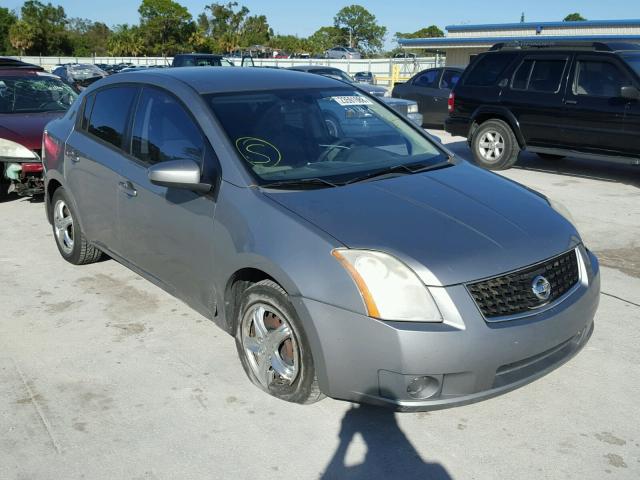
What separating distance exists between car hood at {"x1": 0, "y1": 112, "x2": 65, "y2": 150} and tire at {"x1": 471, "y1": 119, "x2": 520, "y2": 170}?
6.42 meters

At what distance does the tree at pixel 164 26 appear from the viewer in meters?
81.2

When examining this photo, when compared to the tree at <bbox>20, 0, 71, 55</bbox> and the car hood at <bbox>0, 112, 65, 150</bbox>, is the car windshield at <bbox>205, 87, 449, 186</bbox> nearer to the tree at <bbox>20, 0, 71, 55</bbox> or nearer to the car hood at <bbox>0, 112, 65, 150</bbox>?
the car hood at <bbox>0, 112, 65, 150</bbox>

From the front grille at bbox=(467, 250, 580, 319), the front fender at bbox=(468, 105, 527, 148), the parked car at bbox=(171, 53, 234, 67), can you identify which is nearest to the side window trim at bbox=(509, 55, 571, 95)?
the front fender at bbox=(468, 105, 527, 148)

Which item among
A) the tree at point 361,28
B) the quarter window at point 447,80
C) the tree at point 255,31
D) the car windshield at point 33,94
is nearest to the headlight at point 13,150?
the car windshield at point 33,94

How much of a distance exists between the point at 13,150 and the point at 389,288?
623 centimetres

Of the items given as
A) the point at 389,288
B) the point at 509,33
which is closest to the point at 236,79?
the point at 389,288

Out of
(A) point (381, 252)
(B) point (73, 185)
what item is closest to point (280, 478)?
(A) point (381, 252)

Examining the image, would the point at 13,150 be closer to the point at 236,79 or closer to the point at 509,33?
the point at 236,79

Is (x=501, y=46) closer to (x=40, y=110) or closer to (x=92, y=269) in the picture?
(x=40, y=110)

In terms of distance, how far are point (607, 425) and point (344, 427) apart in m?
1.31

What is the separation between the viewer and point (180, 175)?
3.72 meters

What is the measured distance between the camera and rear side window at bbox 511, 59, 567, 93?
9.93m

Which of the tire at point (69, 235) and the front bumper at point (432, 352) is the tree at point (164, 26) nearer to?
the tire at point (69, 235)

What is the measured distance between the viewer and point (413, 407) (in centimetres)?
304
